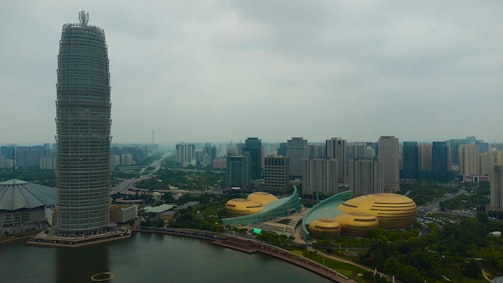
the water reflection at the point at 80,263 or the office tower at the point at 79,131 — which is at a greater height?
the office tower at the point at 79,131

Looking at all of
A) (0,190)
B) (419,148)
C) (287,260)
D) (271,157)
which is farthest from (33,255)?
Result: (419,148)

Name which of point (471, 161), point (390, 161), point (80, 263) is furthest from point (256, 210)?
point (471, 161)

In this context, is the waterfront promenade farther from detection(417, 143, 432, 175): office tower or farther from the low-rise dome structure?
detection(417, 143, 432, 175): office tower

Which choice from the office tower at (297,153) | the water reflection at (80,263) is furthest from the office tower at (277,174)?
the water reflection at (80,263)

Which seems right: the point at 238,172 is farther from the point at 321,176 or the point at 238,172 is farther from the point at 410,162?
the point at 410,162

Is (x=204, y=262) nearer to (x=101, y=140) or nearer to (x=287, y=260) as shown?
(x=287, y=260)

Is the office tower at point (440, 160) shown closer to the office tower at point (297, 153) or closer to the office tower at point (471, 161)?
the office tower at point (471, 161)
